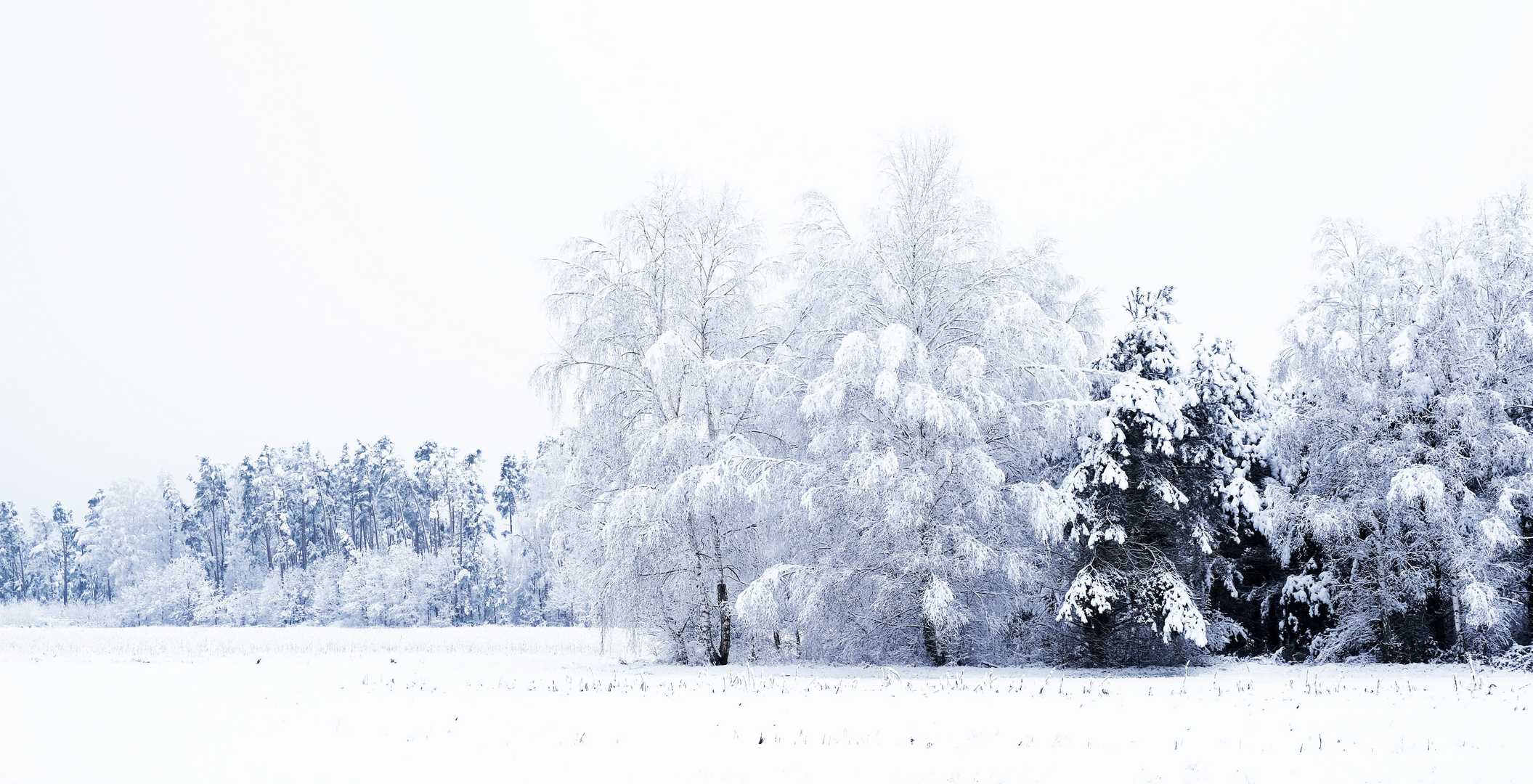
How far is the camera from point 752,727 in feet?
31.6

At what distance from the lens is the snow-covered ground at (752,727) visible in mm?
7773

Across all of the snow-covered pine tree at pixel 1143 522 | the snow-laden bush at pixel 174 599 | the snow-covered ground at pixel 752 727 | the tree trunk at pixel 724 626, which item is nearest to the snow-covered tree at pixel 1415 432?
the snow-covered pine tree at pixel 1143 522

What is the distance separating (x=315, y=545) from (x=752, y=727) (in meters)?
79.1

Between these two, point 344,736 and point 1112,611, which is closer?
point 344,736

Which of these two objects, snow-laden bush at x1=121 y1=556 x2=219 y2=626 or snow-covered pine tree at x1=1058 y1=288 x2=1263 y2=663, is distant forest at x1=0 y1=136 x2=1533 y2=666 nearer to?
snow-covered pine tree at x1=1058 y1=288 x2=1263 y2=663

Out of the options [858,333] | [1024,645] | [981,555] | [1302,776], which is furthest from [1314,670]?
[1302,776]

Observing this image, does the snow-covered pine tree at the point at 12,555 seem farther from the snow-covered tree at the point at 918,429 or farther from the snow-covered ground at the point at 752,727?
the snow-covered tree at the point at 918,429

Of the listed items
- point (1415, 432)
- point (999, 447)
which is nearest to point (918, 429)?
point (999, 447)

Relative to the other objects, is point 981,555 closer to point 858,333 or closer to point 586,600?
point 858,333

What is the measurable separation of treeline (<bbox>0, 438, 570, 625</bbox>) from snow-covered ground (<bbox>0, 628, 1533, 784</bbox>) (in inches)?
1864

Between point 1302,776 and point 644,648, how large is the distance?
847 inches

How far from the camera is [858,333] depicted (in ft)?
59.3

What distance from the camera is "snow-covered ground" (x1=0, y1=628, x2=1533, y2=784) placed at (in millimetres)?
7773

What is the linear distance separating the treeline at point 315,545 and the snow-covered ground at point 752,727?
1864 inches
